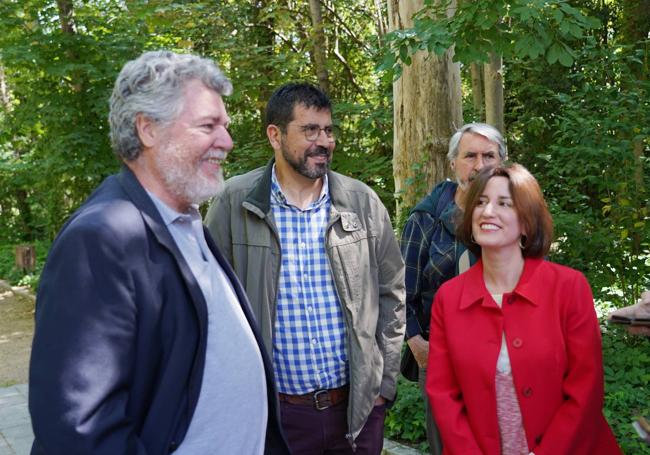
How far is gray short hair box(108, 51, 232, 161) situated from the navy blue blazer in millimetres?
110

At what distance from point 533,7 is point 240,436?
3.44 m

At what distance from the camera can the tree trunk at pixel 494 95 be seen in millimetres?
→ 8492

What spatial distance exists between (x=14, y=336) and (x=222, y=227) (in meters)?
9.21

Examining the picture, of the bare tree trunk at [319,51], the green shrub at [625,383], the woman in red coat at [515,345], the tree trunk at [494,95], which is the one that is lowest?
the green shrub at [625,383]

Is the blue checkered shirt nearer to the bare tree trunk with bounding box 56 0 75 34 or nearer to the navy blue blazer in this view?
the navy blue blazer

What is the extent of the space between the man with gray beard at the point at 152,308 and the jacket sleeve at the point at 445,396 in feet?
2.78

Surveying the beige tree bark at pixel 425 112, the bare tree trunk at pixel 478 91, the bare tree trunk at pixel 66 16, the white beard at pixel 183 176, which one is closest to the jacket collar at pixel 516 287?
the white beard at pixel 183 176

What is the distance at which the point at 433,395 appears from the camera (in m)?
2.88

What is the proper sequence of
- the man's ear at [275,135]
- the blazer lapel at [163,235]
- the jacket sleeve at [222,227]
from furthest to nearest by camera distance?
the man's ear at [275,135]
the jacket sleeve at [222,227]
the blazer lapel at [163,235]

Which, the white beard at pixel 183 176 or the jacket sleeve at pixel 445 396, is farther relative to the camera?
the jacket sleeve at pixel 445 396

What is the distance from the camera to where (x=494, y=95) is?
856 cm

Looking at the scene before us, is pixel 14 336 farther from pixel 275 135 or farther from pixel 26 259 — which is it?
pixel 275 135

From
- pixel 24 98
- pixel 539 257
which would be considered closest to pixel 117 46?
pixel 24 98

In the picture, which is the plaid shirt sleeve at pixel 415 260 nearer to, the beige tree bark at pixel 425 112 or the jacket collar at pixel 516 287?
the jacket collar at pixel 516 287
